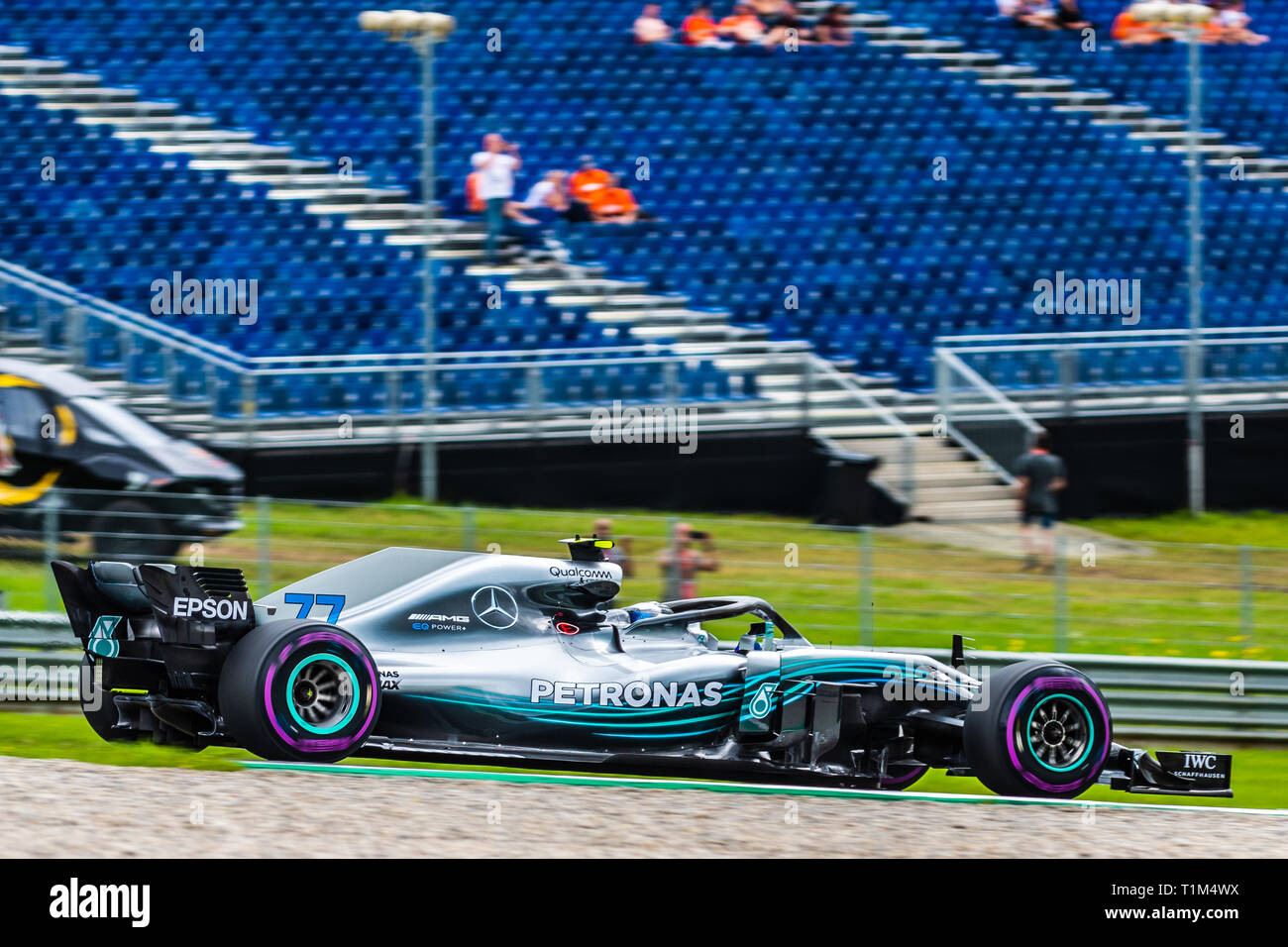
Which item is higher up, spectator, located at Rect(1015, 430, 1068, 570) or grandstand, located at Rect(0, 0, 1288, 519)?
grandstand, located at Rect(0, 0, 1288, 519)

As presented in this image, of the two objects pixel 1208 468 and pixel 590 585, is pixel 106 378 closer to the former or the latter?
pixel 590 585

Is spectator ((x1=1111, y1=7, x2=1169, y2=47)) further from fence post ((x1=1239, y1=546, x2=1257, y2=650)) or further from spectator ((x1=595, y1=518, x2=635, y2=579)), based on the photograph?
fence post ((x1=1239, y1=546, x2=1257, y2=650))

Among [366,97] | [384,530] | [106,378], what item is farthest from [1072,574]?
[366,97]

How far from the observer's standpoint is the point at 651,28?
81.5 feet

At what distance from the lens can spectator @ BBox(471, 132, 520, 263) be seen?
70.4 feet

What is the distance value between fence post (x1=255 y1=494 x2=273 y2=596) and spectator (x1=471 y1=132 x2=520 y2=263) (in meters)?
8.62

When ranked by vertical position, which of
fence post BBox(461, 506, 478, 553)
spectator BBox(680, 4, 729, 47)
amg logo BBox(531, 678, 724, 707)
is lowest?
amg logo BBox(531, 678, 724, 707)

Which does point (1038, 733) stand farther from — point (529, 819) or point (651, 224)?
point (651, 224)

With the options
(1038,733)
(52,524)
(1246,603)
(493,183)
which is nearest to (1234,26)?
(493,183)

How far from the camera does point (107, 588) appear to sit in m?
9.02

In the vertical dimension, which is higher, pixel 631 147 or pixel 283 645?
pixel 631 147

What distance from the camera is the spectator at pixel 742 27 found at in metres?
24.8

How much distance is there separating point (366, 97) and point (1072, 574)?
1240 cm
